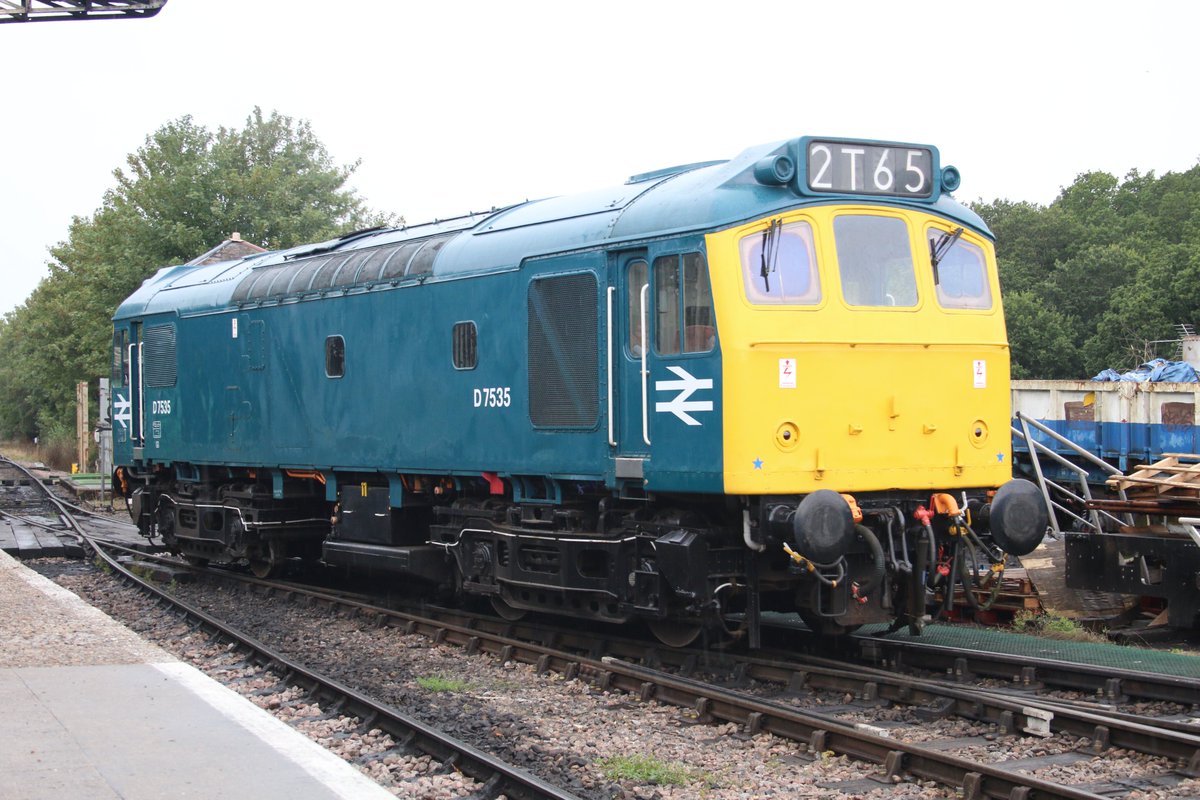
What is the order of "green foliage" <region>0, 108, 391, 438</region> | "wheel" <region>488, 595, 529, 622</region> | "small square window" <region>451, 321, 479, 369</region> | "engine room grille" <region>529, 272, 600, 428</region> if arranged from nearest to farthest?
1. "engine room grille" <region>529, 272, 600, 428</region>
2. "small square window" <region>451, 321, 479, 369</region>
3. "wheel" <region>488, 595, 529, 622</region>
4. "green foliage" <region>0, 108, 391, 438</region>

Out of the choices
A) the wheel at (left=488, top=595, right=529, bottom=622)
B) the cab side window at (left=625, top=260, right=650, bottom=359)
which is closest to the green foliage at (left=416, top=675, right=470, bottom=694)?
the wheel at (left=488, top=595, right=529, bottom=622)

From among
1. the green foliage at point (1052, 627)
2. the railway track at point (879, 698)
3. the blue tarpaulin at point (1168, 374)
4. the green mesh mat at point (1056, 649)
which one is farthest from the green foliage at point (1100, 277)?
the railway track at point (879, 698)

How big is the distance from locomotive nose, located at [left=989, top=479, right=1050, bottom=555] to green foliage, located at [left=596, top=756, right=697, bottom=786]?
3439mm

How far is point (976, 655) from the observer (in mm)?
9344

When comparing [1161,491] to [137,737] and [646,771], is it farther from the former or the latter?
[137,737]

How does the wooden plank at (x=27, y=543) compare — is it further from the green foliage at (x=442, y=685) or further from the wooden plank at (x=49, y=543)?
the green foliage at (x=442, y=685)

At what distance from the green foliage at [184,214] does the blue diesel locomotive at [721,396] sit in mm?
28568

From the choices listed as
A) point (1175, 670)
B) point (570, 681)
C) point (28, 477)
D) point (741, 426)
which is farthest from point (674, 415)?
point (28, 477)

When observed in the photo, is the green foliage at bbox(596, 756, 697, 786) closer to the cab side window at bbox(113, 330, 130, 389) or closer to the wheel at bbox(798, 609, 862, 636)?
the wheel at bbox(798, 609, 862, 636)

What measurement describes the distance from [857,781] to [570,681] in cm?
340

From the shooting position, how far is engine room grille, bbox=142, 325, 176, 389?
1755 cm

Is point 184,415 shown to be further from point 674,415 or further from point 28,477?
point 28,477

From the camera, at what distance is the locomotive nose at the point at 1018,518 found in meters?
9.26

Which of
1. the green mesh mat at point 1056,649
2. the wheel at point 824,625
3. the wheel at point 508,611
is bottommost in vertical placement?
the green mesh mat at point 1056,649
